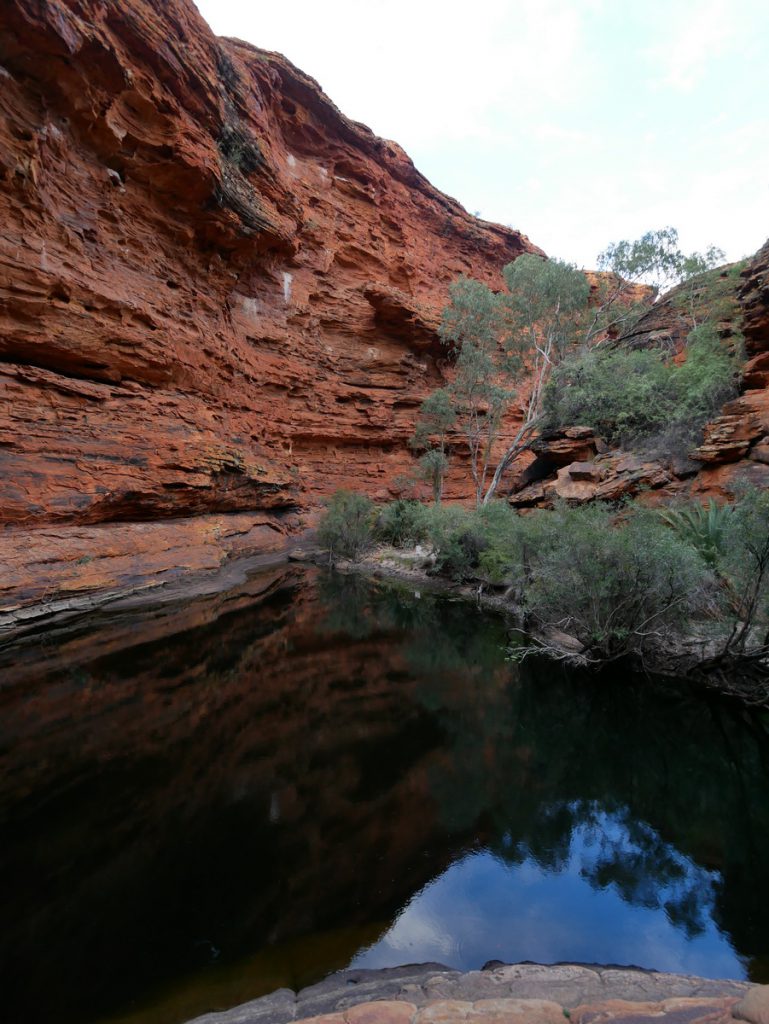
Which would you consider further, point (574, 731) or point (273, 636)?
point (273, 636)

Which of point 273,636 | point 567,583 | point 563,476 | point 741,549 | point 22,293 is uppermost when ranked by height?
point 22,293

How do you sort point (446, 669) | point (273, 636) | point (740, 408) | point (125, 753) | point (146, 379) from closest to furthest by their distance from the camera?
point (125, 753), point (446, 669), point (273, 636), point (740, 408), point (146, 379)

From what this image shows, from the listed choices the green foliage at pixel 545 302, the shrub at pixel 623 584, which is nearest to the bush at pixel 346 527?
the green foliage at pixel 545 302

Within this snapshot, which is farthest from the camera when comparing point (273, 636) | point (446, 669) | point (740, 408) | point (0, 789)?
point (740, 408)

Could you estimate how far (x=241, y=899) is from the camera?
344 cm

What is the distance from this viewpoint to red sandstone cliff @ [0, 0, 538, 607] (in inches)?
480

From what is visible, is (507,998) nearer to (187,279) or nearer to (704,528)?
(704,528)

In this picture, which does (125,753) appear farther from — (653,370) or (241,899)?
(653,370)

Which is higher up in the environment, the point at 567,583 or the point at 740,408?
the point at 740,408

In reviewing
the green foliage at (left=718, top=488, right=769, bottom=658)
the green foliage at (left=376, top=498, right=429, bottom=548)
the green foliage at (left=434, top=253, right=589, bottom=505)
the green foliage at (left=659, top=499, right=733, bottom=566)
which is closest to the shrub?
the green foliage at (left=718, top=488, right=769, bottom=658)

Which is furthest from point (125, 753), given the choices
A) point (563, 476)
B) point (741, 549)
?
point (563, 476)

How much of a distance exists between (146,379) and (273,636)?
10755 mm

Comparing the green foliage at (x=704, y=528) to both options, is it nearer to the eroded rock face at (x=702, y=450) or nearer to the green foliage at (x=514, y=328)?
the eroded rock face at (x=702, y=450)

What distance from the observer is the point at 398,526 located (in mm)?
22703
